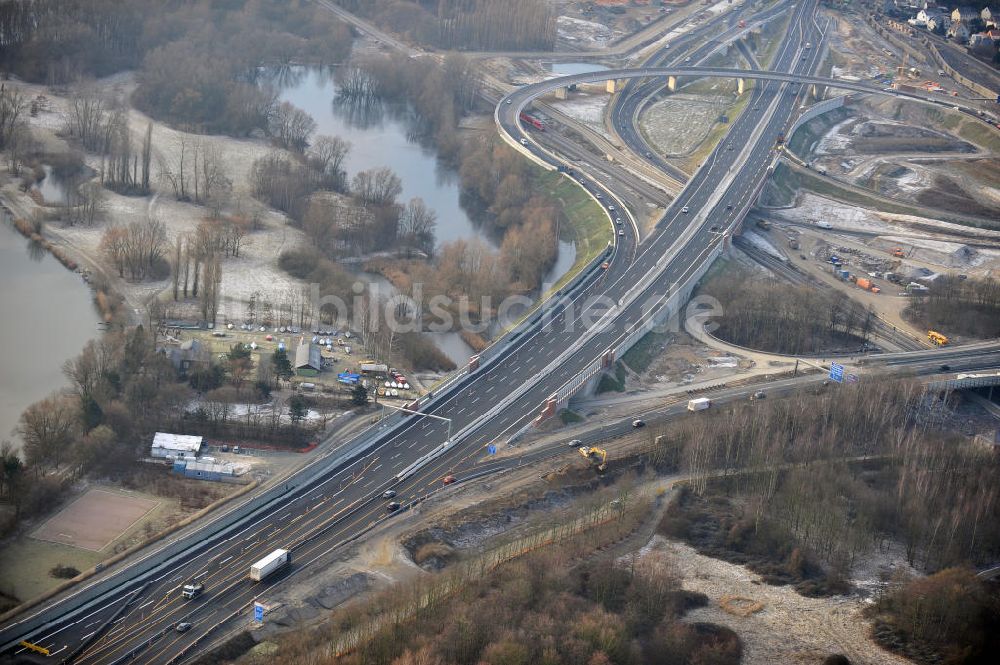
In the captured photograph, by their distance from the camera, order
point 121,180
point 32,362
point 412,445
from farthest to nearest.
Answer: point 121,180 < point 32,362 < point 412,445

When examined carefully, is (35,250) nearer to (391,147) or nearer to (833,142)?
(391,147)

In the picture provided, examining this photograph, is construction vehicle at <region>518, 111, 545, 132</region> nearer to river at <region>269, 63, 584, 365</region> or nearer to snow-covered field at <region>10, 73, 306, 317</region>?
river at <region>269, 63, 584, 365</region>

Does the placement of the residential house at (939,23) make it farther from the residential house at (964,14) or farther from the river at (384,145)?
the river at (384,145)

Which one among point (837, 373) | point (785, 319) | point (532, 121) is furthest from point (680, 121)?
point (837, 373)

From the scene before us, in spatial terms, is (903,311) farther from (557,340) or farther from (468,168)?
(468,168)

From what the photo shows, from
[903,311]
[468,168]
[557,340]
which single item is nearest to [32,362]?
[557,340]

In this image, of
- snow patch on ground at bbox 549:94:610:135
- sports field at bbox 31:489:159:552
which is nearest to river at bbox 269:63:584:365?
snow patch on ground at bbox 549:94:610:135
